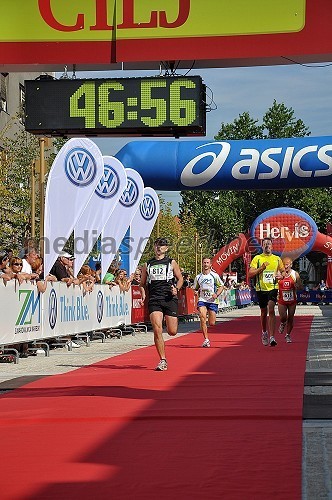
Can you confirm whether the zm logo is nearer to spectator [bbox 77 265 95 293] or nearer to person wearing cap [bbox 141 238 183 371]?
person wearing cap [bbox 141 238 183 371]

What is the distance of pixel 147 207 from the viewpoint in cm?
2956

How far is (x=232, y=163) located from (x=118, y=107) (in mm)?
14776

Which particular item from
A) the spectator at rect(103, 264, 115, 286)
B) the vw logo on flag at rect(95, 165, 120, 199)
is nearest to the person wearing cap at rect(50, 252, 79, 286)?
the vw logo on flag at rect(95, 165, 120, 199)

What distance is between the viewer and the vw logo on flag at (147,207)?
96.0 feet

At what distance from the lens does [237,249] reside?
5184 cm

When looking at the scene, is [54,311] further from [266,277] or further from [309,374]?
[309,374]

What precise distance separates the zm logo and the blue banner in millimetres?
11465

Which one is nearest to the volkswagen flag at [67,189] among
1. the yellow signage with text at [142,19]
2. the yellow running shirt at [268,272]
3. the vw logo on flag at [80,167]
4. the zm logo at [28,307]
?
the vw logo on flag at [80,167]

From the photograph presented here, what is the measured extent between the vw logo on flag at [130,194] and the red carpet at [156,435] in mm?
13537

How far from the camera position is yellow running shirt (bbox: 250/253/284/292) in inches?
733

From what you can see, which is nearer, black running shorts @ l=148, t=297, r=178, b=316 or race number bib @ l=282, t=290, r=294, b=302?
black running shorts @ l=148, t=297, r=178, b=316

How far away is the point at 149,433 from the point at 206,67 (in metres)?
6.75

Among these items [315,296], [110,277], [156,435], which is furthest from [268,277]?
[315,296]

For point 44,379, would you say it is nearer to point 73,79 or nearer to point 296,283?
point 73,79
